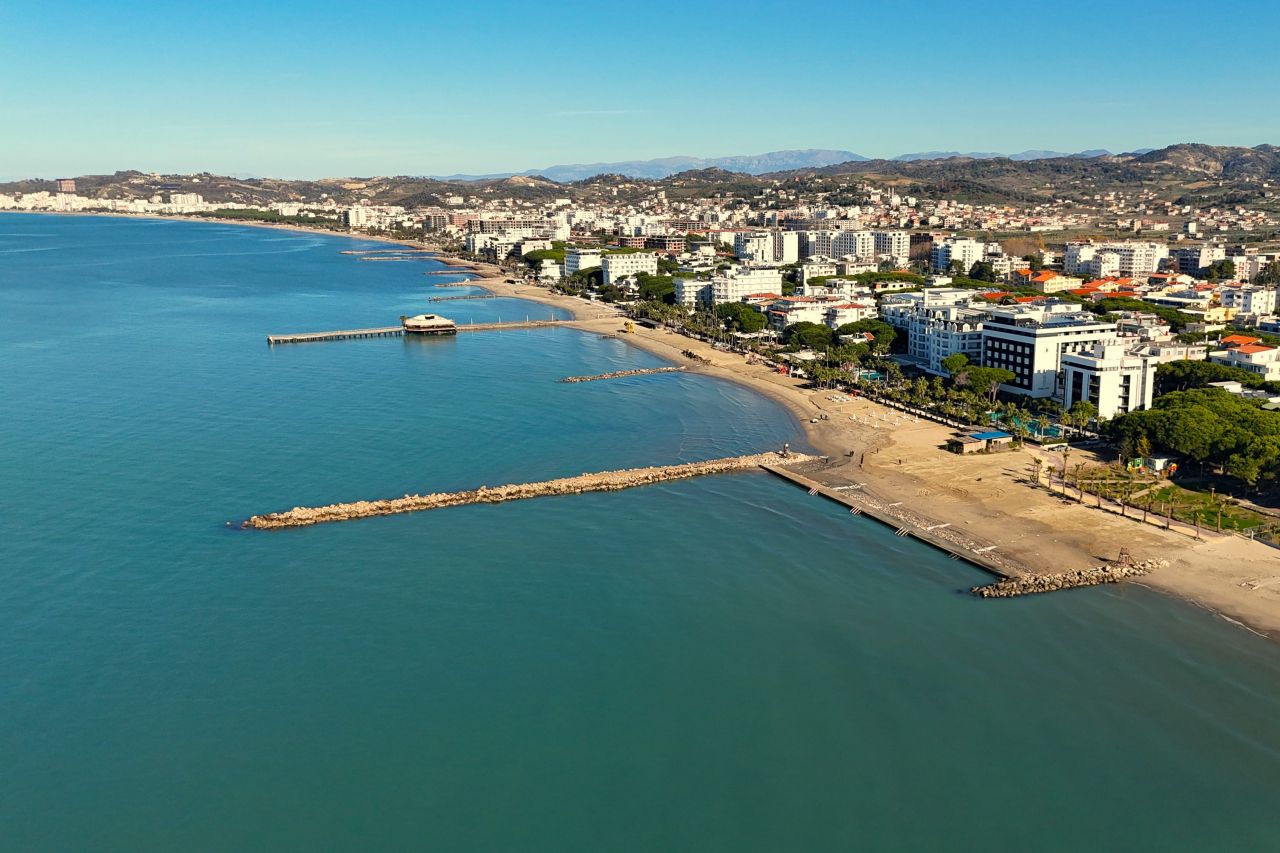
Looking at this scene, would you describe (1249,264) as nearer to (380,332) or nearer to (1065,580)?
(380,332)

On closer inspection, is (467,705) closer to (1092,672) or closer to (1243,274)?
(1092,672)

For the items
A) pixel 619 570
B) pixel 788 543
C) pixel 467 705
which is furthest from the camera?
pixel 788 543

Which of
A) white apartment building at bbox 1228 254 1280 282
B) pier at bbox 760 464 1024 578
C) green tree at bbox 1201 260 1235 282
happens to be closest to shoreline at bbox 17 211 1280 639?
pier at bbox 760 464 1024 578

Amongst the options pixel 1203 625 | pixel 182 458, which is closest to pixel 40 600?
pixel 182 458

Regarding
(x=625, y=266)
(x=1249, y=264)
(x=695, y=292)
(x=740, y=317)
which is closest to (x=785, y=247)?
(x=625, y=266)

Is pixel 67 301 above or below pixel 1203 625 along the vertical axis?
above

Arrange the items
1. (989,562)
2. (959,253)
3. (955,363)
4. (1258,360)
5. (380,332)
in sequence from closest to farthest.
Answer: (989,562)
(1258,360)
(955,363)
(380,332)
(959,253)

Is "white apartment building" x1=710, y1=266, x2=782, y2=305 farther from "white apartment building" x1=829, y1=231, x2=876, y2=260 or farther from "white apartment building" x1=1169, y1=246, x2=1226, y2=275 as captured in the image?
"white apartment building" x1=1169, y1=246, x2=1226, y2=275
